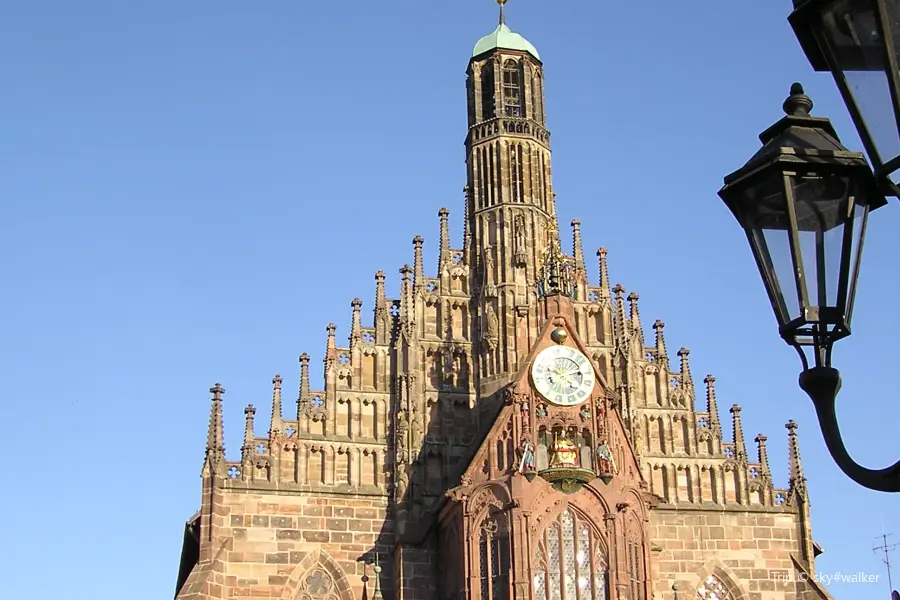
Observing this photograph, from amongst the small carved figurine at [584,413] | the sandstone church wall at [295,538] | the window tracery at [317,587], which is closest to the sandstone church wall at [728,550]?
the small carved figurine at [584,413]

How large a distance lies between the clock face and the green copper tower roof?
40.8 feet

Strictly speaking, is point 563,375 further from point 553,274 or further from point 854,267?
point 854,267

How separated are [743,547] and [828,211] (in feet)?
110

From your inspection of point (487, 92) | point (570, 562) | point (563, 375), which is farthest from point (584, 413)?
point (487, 92)

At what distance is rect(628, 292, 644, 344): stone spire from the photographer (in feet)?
142

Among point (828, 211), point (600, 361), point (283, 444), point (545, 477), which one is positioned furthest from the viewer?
point (600, 361)

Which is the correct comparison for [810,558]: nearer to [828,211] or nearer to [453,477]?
[453,477]

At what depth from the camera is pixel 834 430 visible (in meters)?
8.57

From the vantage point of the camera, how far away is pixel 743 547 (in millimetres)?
40812

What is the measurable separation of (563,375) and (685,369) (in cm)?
630


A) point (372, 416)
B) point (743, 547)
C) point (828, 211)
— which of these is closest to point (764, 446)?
point (743, 547)

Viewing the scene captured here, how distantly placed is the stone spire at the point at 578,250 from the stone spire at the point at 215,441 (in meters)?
11.9

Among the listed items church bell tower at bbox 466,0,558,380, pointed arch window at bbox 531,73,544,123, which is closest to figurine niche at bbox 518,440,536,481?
church bell tower at bbox 466,0,558,380

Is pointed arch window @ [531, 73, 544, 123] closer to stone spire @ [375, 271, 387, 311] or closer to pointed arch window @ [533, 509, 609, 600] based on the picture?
stone spire @ [375, 271, 387, 311]
